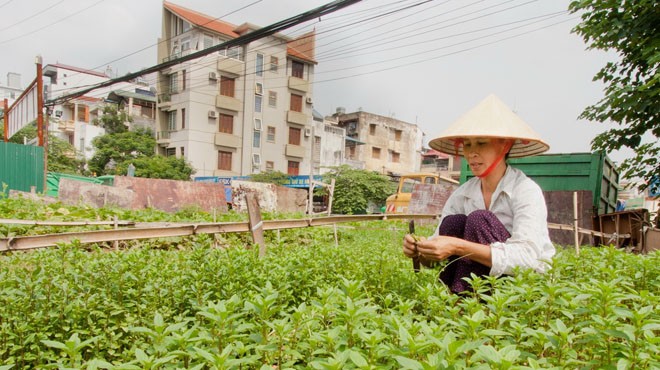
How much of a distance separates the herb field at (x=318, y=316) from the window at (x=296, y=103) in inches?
1410

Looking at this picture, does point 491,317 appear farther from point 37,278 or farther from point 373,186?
point 373,186

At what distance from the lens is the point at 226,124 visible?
35344 millimetres

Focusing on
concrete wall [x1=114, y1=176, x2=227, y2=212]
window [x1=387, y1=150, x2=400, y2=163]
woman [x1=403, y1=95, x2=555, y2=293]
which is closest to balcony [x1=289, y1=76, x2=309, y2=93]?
window [x1=387, y1=150, x2=400, y2=163]

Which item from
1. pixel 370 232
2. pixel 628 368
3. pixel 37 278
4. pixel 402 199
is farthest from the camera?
pixel 402 199

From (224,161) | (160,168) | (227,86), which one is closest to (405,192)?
(160,168)

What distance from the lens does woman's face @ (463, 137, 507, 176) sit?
2871 mm

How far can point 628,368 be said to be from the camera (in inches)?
47.8

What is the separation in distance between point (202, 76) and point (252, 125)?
211 inches

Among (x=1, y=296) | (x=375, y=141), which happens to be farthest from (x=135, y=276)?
(x=375, y=141)

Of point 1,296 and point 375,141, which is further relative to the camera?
point 375,141

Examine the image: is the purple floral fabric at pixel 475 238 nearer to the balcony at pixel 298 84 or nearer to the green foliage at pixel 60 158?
the green foliage at pixel 60 158

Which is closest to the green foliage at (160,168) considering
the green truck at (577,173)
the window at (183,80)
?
the window at (183,80)

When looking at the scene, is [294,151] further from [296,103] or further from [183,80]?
[183,80]

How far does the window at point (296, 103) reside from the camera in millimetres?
39406
